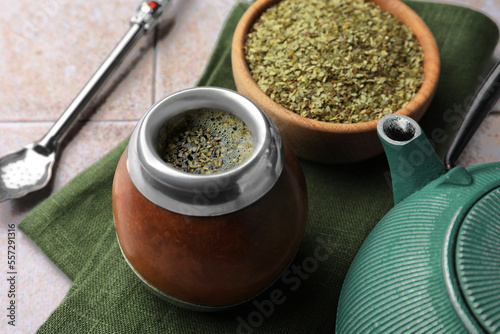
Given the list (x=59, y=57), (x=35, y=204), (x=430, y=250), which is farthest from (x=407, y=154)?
(x=59, y=57)

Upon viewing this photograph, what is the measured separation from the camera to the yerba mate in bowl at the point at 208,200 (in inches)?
21.4

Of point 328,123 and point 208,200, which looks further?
point 328,123

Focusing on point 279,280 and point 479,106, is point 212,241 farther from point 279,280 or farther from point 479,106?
point 479,106

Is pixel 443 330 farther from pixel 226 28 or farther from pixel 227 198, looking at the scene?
pixel 226 28

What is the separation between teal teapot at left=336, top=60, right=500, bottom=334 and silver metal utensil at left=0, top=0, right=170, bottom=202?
0.59m

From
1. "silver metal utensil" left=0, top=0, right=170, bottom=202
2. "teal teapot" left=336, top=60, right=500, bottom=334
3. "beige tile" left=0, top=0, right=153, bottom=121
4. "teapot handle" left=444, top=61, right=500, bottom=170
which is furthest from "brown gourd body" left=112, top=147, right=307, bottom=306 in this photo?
"beige tile" left=0, top=0, right=153, bottom=121

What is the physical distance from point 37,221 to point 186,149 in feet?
1.26

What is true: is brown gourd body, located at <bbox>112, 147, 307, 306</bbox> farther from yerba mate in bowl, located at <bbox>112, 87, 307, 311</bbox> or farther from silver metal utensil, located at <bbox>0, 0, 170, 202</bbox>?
silver metal utensil, located at <bbox>0, 0, 170, 202</bbox>

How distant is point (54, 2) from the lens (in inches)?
46.8

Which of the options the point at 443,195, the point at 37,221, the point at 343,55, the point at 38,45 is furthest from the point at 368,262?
the point at 38,45

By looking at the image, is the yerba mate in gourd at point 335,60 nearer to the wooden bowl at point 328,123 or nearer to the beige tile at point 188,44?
the wooden bowl at point 328,123

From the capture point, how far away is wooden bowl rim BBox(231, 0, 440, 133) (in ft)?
2.57

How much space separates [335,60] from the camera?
33.5 inches

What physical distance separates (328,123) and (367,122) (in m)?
0.06
